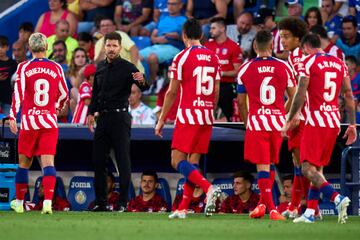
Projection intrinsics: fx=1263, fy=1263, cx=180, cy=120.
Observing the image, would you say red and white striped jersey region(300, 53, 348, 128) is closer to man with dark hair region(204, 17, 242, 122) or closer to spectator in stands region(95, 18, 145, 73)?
man with dark hair region(204, 17, 242, 122)

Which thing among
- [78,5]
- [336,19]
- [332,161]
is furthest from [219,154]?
[78,5]

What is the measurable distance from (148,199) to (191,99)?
3.62m

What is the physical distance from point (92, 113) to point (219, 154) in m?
2.57

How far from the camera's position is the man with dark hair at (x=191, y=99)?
1458 centimetres

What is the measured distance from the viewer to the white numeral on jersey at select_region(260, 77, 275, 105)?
14320 millimetres

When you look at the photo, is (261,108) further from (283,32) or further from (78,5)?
(78,5)

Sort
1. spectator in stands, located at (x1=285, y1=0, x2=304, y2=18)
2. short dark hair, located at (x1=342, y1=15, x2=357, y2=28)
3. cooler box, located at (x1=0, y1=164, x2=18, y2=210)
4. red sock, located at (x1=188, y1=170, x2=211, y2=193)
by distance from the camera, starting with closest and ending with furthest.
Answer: red sock, located at (x1=188, y1=170, x2=211, y2=193)
cooler box, located at (x1=0, y1=164, x2=18, y2=210)
short dark hair, located at (x1=342, y1=15, x2=357, y2=28)
spectator in stands, located at (x1=285, y1=0, x2=304, y2=18)

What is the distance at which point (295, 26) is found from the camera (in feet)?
47.6

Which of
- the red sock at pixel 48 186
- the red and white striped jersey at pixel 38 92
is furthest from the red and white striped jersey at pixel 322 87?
the red sock at pixel 48 186

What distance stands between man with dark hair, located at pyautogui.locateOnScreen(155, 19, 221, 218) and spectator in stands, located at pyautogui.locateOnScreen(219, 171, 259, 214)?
251 centimetres

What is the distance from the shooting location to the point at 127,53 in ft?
66.4

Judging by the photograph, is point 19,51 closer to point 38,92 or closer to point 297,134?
point 38,92

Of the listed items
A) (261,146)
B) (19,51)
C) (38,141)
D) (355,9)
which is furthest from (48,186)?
(19,51)

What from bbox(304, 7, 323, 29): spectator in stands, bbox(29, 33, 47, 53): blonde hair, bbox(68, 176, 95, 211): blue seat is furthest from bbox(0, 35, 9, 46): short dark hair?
bbox(29, 33, 47, 53): blonde hair
